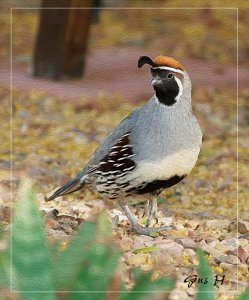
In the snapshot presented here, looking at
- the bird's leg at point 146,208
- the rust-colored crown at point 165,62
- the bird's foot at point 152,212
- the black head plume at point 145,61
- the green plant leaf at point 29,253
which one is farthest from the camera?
the bird's leg at point 146,208

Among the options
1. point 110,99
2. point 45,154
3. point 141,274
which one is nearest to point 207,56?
point 110,99

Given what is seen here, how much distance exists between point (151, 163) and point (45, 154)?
294 millimetres

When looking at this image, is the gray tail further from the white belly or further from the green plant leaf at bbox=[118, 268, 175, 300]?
the green plant leaf at bbox=[118, 268, 175, 300]

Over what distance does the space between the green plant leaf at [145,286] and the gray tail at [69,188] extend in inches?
62.1

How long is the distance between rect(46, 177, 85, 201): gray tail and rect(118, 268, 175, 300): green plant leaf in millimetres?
1577

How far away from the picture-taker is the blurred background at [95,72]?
6.80 ft

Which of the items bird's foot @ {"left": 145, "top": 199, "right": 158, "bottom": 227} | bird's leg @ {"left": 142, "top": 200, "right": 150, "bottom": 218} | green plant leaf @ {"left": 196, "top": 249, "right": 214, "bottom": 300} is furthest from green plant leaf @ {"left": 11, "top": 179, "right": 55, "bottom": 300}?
bird's leg @ {"left": 142, "top": 200, "right": 150, "bottom": 218}

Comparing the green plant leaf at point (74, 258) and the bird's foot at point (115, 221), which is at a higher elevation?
the green plant leaf at point (74, 258)

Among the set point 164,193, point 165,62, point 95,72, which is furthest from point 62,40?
point 164,193

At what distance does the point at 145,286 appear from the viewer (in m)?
0.73

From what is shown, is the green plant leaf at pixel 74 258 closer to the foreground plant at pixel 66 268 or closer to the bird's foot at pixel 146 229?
the foreground plant at pixel 66 268

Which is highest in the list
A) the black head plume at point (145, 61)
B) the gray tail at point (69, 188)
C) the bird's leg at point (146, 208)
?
the black head plume at point (145, 61)

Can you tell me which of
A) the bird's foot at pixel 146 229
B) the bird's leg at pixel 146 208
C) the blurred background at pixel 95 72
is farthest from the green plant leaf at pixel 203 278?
the bird's leg at pixel 146 208

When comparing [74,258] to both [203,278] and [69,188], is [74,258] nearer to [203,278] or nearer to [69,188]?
[203,278]
